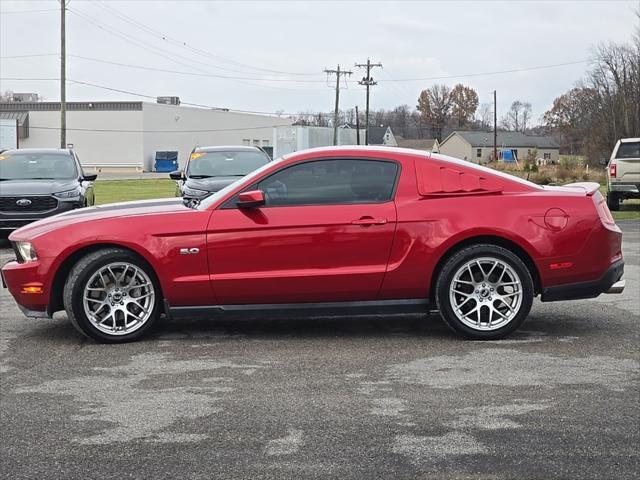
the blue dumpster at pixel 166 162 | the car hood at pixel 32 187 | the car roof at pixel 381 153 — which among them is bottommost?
the car hood at pixel 32 187

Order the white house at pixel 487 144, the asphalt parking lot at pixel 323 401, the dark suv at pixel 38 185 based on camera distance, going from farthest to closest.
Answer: the white house at pixel 487 144
the dark suv at pixel 38 185
the asphalt parking lot at pixel 323 401

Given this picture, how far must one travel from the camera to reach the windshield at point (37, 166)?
49.0 ft

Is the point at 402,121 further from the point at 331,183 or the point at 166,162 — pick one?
the point at 331,183

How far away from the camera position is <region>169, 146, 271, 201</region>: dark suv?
14867 mm

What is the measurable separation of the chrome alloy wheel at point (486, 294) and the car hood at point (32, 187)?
899 cm

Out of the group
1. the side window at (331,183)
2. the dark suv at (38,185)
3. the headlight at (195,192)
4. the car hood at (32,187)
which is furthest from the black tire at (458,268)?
the car hood at (32,187)

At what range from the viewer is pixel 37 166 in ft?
49.9

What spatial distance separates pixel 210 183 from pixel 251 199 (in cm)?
826

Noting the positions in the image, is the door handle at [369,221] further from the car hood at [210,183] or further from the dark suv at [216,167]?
the dark suv at [216,167]

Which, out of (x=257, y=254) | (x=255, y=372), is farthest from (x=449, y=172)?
(x=255, y=372)

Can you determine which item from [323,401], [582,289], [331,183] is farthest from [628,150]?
[323,401]

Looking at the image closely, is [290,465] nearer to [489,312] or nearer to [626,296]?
[489,312]

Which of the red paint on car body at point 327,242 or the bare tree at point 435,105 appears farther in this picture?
the bare tree at point 435,105

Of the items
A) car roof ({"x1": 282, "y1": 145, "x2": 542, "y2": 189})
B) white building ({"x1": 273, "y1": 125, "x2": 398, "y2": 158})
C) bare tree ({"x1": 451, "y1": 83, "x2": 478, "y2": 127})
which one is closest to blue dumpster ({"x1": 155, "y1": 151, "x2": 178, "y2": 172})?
white building ({"x1": 273, "y1": 125, "x2": 398, "y2": 158})
